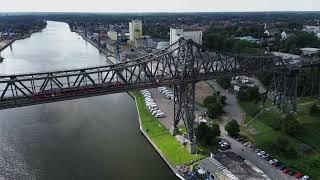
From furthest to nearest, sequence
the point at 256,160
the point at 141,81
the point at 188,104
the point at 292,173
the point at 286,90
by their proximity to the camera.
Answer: the point at 286,90 < the point at 188,104 < the point at 141,81 < the point at 256,160 < the point at 292,173

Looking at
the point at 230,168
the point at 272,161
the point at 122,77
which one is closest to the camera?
the point at 230,168

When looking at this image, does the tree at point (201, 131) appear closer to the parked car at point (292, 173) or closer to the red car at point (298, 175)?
the parked car at point (292, 173)

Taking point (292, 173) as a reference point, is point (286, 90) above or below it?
above

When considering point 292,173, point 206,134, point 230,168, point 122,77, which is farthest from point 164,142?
point 292,173

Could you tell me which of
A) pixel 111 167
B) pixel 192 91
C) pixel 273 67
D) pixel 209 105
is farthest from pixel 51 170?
pixel 273 67

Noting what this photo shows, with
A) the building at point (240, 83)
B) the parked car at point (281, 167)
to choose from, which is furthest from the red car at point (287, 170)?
the building at point (240, 83)

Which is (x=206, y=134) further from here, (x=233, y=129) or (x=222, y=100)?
(x=222, y=100)
